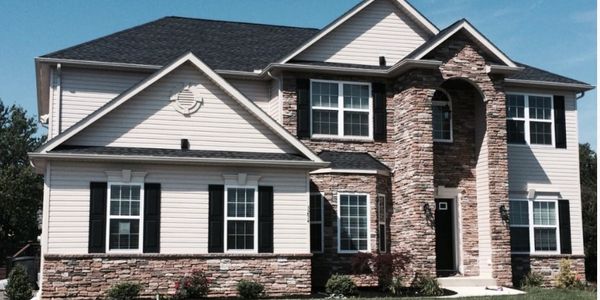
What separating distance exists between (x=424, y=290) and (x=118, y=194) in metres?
8.69

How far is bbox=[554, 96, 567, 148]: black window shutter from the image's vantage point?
2600cm

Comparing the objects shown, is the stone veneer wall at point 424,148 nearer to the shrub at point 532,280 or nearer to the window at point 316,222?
the shrub at point 532,280

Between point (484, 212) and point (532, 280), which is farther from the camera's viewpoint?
point (532, 280)

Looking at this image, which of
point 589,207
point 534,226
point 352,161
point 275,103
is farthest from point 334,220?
point 589,207

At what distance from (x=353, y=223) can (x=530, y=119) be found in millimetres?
7739

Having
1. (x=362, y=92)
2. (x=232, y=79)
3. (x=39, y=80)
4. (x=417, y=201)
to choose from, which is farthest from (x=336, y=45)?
(x=39, y=80)

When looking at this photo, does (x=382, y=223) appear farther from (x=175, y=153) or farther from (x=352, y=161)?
(x=175, y=153)

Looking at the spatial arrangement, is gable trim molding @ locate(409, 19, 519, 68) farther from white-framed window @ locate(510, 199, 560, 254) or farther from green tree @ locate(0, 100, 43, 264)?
green tree @ locate(0, 100, 43, 264)

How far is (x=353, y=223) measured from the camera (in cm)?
2241

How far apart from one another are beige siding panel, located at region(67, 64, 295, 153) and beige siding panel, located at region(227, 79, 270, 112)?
3.88 meters

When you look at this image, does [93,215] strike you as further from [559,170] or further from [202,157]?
[559,170]

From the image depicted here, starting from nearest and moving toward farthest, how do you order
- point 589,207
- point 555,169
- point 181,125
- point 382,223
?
point 181,125
point 382,223
point 555,169
point 589,207

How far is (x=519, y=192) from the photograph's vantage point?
996 inches

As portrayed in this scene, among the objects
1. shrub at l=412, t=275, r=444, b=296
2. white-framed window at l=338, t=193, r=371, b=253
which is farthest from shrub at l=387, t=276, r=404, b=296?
white-framed window at l=338, t=193, r=371, b=253
